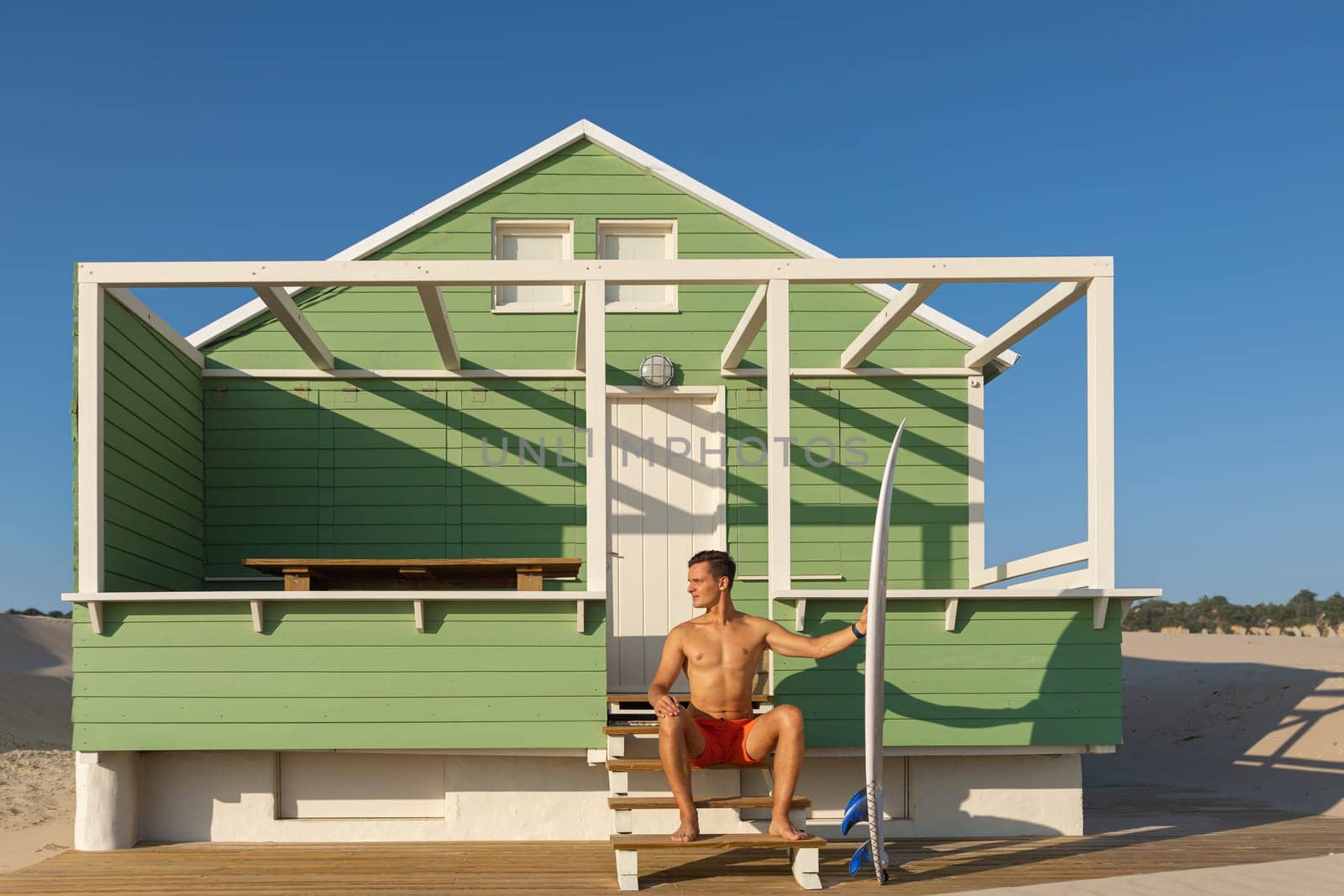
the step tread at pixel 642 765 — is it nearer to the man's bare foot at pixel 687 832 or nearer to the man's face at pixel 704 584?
the man's bare foot at pixel 687 832

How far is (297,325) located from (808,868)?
177 inches

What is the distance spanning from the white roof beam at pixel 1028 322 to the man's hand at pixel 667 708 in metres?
3.19

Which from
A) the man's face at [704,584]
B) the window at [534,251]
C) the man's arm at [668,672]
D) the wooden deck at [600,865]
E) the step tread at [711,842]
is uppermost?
the window at [534,251]

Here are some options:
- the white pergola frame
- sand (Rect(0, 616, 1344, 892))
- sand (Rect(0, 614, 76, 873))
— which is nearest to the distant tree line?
sand (Rect(0, 616, 1344, 892))

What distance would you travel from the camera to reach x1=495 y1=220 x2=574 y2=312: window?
9117 millimetres

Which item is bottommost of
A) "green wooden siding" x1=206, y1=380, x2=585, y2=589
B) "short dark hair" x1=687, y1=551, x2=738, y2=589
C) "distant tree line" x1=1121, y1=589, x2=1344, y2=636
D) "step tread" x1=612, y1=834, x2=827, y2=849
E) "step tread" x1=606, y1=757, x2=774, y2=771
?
"distant tree line" x1=1121, y1=589, x2=1344, y2=636

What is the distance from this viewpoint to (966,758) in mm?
7203

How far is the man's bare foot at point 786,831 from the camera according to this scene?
553 centimetres

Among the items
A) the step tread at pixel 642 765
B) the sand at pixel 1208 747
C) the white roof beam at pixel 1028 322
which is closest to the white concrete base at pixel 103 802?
the sand at pixel 1208 747

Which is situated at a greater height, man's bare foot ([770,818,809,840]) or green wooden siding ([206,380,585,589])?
green wooden siding ([206,380,585,589])

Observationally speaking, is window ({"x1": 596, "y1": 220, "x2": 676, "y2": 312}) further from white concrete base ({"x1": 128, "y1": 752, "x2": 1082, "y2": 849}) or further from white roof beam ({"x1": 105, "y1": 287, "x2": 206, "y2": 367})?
white concrete base ({"x1": 128, "y1": 752, "x2": 1082, "y2": 849})

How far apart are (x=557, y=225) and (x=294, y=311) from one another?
2.36 meters

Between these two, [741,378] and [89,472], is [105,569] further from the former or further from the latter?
[741,378]

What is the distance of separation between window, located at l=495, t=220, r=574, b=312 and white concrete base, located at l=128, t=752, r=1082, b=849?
3.40 meters
